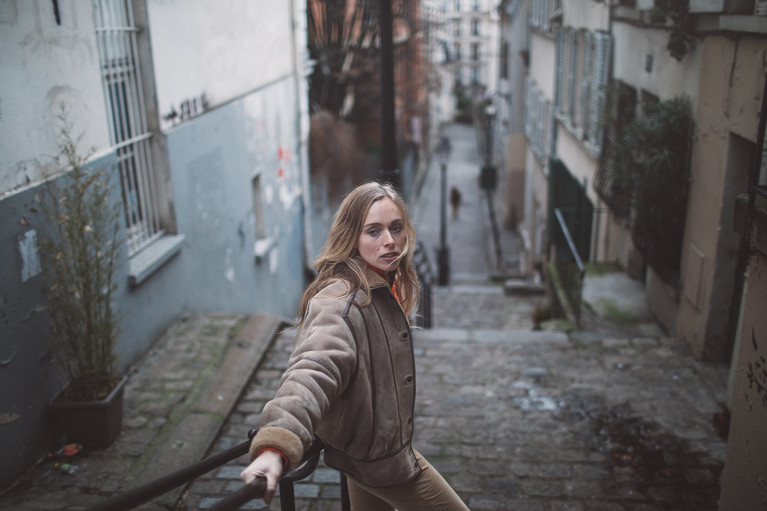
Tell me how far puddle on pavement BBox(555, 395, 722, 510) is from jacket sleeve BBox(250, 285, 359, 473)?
2800 millimetres

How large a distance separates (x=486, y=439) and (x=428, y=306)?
140 inches

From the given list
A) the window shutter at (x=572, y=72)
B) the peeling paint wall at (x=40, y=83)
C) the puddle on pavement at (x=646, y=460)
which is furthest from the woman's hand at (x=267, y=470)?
the window shutter at (x=572, y=72)

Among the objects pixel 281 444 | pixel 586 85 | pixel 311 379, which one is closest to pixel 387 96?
pixel 311 379

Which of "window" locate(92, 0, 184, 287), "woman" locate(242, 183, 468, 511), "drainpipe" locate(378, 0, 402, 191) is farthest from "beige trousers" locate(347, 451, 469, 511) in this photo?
"drainpipe" locate(378, 0, 402, 191)

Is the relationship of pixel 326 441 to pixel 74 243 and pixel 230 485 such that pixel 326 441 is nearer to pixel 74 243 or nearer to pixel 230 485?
pixel 230 485

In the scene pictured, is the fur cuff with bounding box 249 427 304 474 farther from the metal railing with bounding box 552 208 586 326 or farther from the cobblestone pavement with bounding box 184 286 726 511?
the metal railing with bounding box 552 208 586 326

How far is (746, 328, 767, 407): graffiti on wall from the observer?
297cm

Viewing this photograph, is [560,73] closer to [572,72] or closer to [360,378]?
[572,72]

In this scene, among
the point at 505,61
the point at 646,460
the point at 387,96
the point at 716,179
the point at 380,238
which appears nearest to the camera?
the point at 380,238

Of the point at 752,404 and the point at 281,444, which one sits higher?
the point at 281,444

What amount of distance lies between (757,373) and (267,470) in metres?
2.45

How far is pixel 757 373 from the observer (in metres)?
3.03

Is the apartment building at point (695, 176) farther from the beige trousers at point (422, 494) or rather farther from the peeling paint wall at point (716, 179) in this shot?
the beige trousers at point (422, 494)

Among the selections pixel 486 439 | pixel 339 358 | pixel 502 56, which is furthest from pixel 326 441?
pixel 502 56
